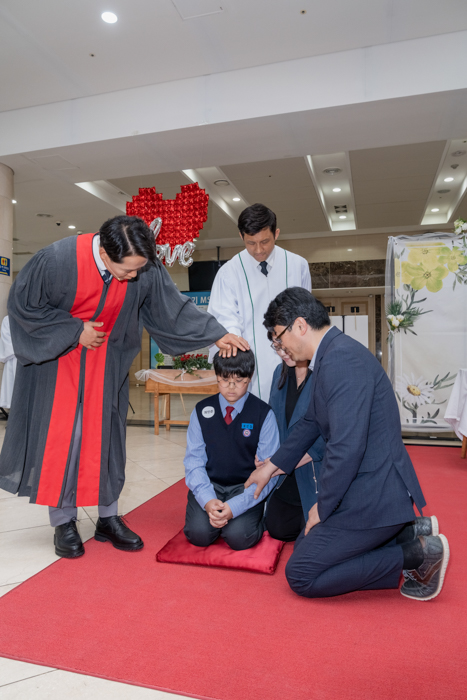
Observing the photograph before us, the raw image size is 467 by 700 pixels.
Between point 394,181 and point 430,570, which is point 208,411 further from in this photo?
point 394,181

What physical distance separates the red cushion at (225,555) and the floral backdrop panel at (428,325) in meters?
3.10

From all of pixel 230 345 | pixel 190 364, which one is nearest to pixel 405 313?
pixel 190 364

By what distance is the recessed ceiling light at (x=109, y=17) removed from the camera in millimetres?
3871

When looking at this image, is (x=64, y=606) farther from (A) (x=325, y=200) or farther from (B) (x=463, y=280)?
(A) (x=325, y=200)

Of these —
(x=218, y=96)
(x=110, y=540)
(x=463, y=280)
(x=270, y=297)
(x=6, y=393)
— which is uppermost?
(x=218, y=96)

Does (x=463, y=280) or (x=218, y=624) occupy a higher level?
(x=463, y=280)

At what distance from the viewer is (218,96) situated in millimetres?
4699

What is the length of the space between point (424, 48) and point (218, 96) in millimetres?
1793

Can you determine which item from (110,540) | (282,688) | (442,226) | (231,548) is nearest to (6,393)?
(110,540)

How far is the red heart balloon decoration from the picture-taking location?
19.5 ft

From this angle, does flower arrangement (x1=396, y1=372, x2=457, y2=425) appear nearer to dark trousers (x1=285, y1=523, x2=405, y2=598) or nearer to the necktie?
the necktie

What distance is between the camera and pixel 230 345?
231 cm

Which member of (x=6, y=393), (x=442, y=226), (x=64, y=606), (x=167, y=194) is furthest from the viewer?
(x=442, y=226)

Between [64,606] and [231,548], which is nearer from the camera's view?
[64,606]
